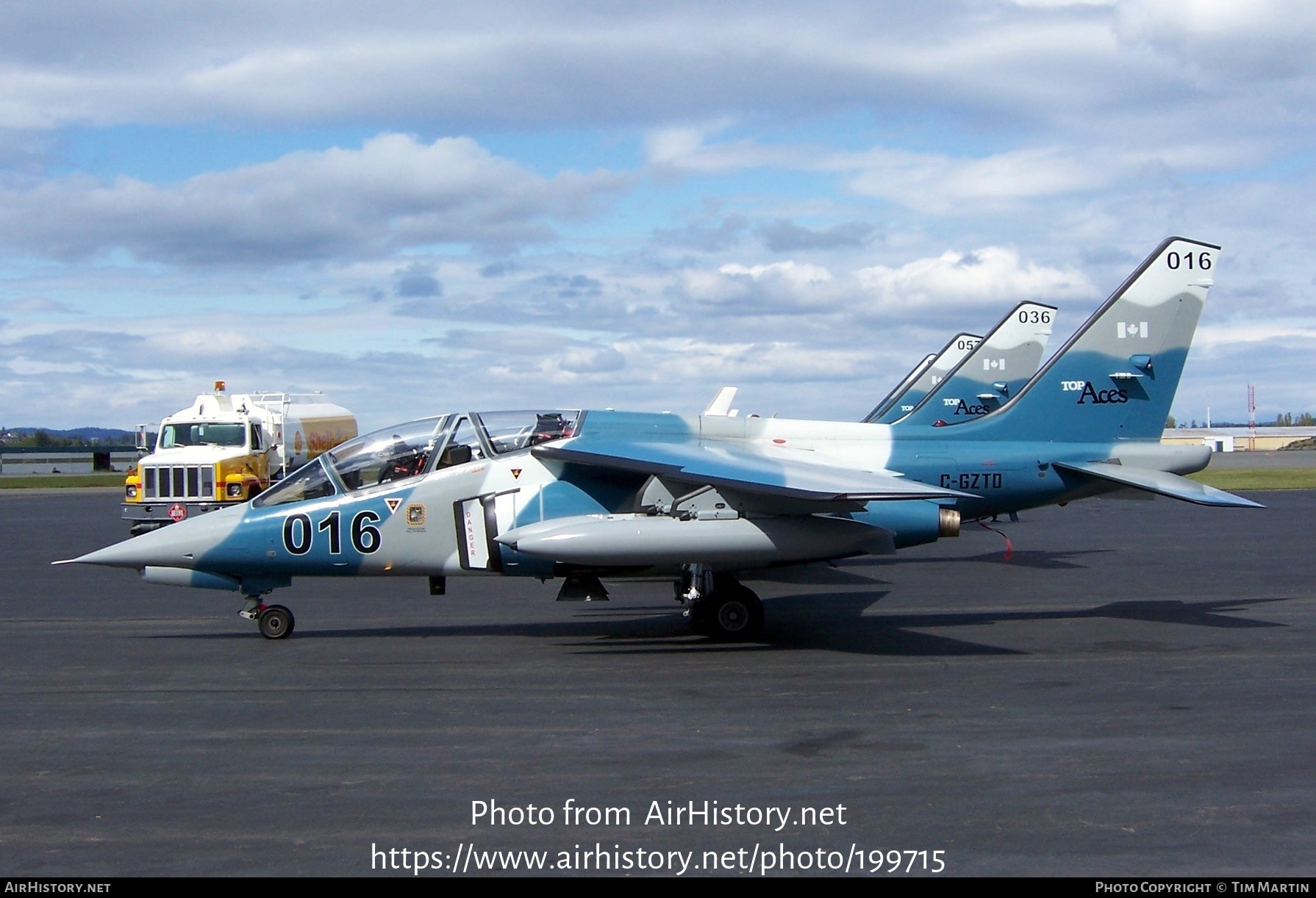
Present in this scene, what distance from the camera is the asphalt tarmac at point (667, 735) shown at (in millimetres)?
6078

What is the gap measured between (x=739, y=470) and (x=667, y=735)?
387cm

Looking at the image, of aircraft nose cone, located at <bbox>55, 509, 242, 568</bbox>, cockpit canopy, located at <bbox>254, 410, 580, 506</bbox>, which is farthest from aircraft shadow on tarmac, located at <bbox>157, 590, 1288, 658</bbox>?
cockpit canopy, located at <bbox>254, 410, 580, 506</bbox>

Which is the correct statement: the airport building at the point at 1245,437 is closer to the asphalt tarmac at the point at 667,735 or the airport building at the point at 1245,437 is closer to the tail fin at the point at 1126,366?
the tail fin at the point at 1126,366

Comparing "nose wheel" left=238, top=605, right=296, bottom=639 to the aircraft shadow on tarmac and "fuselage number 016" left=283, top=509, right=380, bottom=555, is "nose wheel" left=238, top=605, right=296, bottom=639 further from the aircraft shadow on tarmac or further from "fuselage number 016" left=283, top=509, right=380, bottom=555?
"fuselage number 016" left=283, top=509, right=380, bottom=555

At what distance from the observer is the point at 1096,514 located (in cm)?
3225

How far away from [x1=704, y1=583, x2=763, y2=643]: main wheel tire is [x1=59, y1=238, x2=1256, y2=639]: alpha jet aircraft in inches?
A: 0.7

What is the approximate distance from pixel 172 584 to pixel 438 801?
712 centimetres

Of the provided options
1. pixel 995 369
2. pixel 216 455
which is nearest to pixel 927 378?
pixel 995 369

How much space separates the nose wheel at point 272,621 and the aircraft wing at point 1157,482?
30.4 ft

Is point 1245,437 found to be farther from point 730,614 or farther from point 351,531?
point 351,531

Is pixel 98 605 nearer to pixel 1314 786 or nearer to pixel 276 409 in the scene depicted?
pixel 1314 786

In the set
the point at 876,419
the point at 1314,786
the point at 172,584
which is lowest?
the point at 1314,786

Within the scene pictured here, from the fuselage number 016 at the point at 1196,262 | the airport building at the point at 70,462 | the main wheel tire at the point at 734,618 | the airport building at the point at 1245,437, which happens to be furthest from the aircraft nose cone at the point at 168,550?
the airport building at the point at 1245,437

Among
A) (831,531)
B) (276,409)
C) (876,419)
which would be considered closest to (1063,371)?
(831,531)
